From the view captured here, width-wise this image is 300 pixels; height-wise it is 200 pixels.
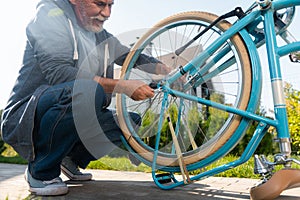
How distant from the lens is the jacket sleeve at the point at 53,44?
159 centimetres

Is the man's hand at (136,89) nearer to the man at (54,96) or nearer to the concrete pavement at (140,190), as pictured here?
the man at (54,96)

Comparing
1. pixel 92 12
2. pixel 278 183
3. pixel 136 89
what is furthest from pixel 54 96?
pixel 278 183

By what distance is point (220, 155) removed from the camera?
1467mm

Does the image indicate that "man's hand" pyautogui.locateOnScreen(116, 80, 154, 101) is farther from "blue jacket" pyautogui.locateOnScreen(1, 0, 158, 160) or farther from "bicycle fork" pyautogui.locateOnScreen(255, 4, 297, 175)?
"bicycle fork" pyautogui.locateOnScreen(255, 4, 297, 175)

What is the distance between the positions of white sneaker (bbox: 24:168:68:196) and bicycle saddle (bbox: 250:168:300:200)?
914mm

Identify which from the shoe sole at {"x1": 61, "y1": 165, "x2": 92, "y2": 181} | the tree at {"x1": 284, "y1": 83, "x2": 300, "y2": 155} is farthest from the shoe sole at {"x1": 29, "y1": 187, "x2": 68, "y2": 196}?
the tree at {"x1": 284, "y1": 83, "x2": 300, "y2": 155}

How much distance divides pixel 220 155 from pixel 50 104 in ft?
2.73

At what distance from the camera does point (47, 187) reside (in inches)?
62.8

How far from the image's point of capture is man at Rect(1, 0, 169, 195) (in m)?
1.58

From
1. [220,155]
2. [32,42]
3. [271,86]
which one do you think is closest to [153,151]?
[220,155]

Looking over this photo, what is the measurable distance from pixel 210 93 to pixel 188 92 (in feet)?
0.48

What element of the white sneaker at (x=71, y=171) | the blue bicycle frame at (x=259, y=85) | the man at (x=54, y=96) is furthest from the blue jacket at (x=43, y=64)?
the blue bicycle frame at (x=259, y=85)

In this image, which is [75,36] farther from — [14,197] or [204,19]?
[14,197]

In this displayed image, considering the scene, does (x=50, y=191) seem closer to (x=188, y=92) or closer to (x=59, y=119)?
(x=59, y=119)
